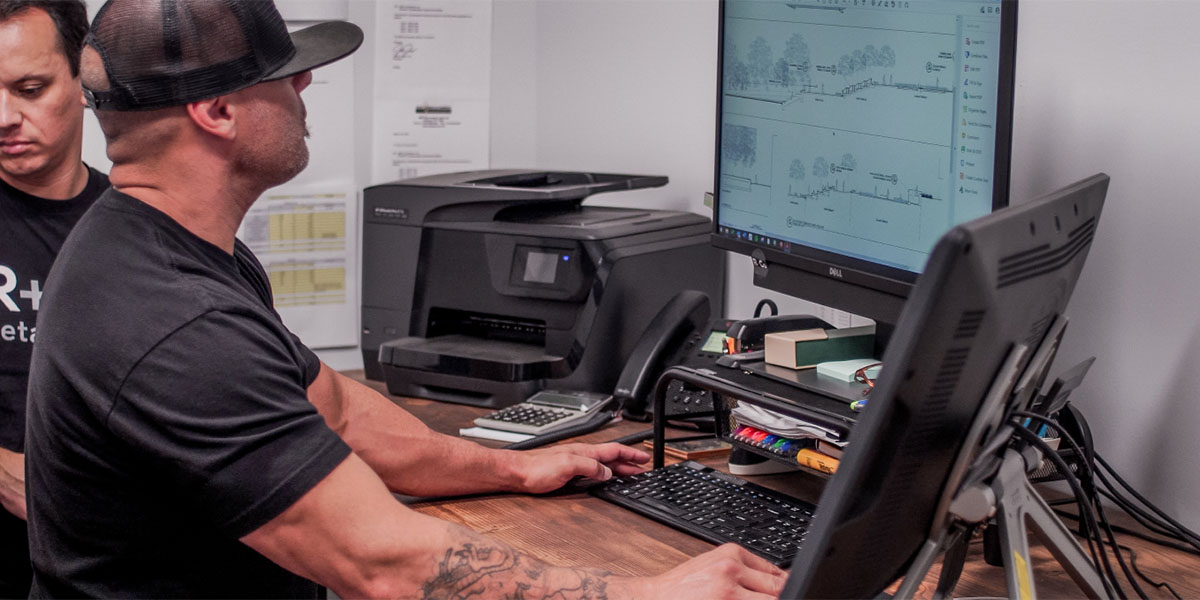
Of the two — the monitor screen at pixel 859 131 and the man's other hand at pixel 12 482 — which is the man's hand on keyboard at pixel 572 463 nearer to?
the monitor screen at pixel 859 131

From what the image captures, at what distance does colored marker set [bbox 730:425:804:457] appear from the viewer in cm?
142

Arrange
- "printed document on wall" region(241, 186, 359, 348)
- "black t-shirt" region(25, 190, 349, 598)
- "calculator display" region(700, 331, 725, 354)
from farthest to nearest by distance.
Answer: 1. "printed document on wall" region(241, 186, 359, 348)
2. "calculator display" region(700, 331, 725, 354)
3. "black t-shirt" region(25, 190, 349, 598)

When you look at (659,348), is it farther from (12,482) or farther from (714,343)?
(12,482)

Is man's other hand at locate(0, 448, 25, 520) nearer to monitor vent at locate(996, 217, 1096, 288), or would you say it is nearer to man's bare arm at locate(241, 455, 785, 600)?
man's bare arm at locate(241, 455, 785, 600)

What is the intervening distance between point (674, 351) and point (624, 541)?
1.92ft

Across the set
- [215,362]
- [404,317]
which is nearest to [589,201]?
→ [404,317]

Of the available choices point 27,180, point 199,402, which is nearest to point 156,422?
point 199,402

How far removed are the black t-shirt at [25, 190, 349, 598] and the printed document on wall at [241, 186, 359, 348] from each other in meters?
1.29

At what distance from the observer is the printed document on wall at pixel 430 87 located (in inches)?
101

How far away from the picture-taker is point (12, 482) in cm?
174

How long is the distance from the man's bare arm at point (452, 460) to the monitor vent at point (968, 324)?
0.81 m

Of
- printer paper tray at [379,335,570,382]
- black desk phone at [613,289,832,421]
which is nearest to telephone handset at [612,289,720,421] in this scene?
black desk phone at [613,289,832,421]

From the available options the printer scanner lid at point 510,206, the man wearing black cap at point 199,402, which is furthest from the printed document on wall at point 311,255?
the man wearing black cap at point 199,402

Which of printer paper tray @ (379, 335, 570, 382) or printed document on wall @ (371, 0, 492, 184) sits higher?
printed document on wall @ (371, 0, 492, 184)
